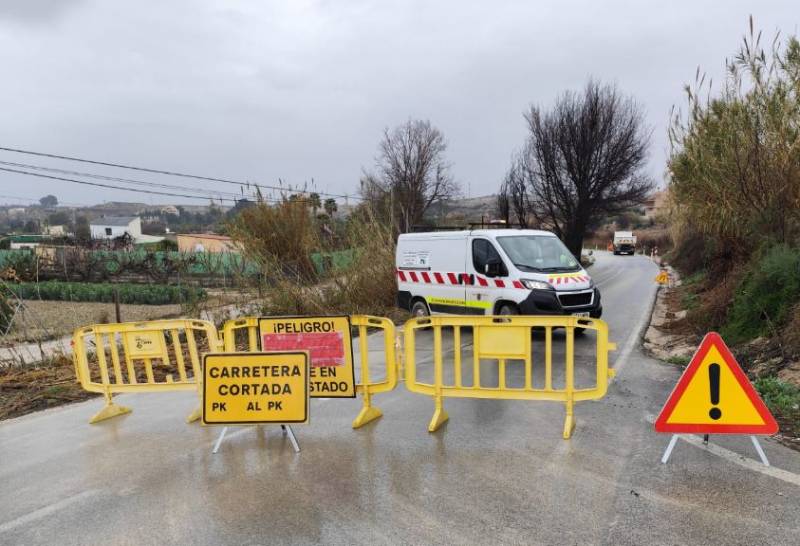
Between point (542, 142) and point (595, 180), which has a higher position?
point (542, 142)

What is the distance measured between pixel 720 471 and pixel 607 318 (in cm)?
963

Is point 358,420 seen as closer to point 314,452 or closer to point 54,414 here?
point 314,452

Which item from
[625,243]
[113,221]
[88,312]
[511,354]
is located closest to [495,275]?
[511,354]

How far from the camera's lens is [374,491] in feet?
14.0

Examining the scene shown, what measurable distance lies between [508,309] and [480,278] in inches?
32.9

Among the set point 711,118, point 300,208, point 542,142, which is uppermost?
point 542,142

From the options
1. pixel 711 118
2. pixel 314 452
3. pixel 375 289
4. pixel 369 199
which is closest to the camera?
pixel 314 452

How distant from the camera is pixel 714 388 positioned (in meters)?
4.69

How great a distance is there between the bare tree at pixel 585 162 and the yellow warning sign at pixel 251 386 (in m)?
28.5

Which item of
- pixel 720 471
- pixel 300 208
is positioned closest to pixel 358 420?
pixel 720 471

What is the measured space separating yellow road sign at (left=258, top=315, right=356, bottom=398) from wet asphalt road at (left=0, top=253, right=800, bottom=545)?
0.38 meters

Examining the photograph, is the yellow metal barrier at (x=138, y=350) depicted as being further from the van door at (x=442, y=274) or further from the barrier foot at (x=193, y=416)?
the van door at (x=442, y=274)

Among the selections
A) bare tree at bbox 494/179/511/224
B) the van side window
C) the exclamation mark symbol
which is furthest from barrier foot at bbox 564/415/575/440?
bare tree at bbox 494/179/511/224

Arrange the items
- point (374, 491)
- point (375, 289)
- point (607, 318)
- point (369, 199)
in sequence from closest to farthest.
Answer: point (374, 491) < point (607, 318) < point (375, 289) < point (369, 199)
